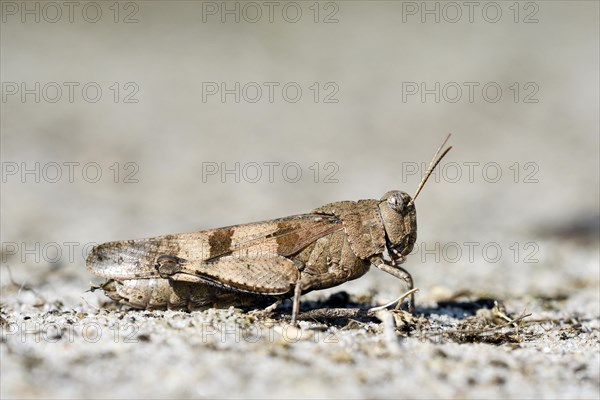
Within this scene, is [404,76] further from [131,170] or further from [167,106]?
[131,170]

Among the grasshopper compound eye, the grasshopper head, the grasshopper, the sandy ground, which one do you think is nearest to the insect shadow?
the sandy ground

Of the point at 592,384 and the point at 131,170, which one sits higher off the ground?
the point at 131,170

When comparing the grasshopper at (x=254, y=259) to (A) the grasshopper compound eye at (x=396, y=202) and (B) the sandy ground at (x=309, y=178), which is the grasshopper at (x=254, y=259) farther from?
(B) the sandy ground at (x=309, y=178)

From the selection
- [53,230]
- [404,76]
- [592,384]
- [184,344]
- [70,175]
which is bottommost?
[592,384]

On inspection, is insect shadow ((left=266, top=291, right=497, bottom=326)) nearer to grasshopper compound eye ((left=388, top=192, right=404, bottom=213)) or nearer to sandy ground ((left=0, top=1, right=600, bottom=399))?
sandy ground ((left=0, top=1, right=600, bottom=399))

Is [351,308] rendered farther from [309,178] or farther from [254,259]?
[309,178]

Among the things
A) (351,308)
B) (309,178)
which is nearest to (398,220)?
(351,308)

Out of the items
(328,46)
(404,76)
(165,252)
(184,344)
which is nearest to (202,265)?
(165,252)
